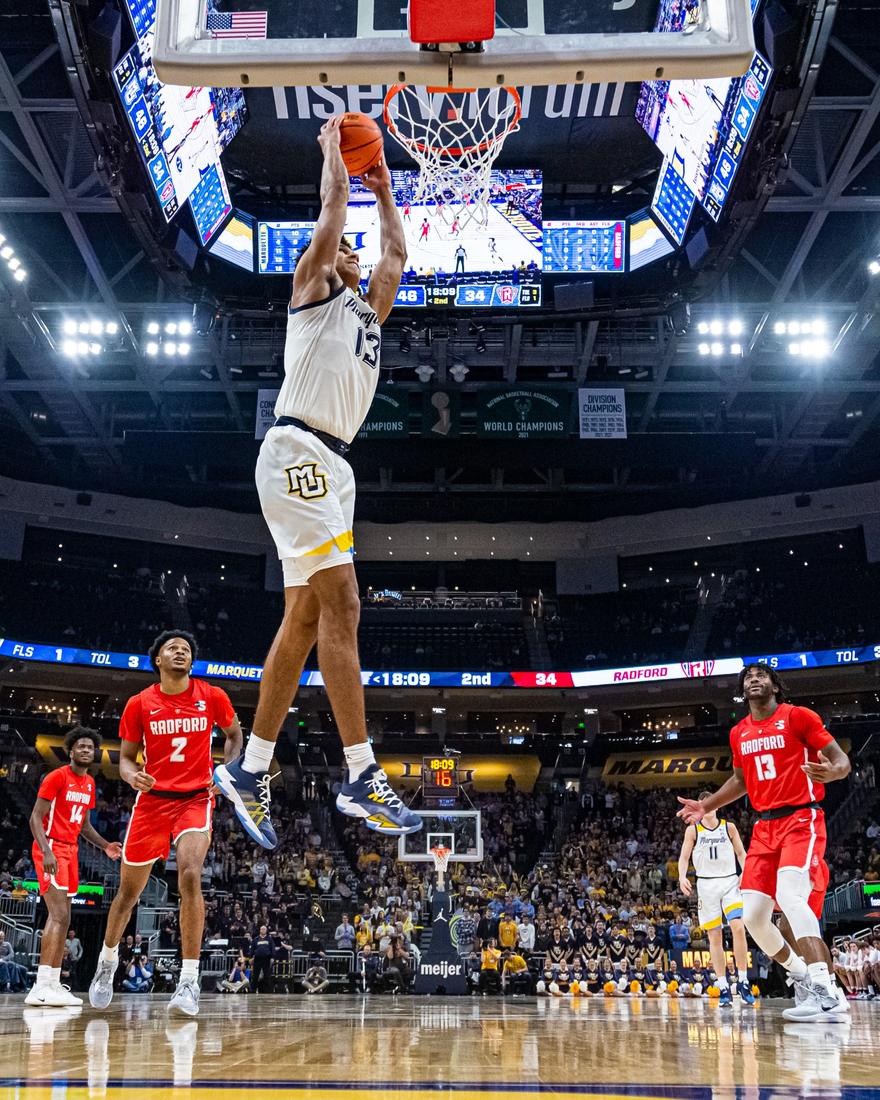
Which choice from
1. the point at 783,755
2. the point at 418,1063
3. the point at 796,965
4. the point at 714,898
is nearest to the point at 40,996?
the point at 796,965

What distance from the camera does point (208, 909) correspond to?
19.5 meters

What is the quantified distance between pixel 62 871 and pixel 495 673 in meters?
20.7

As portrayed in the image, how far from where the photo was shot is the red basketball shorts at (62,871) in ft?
25.2

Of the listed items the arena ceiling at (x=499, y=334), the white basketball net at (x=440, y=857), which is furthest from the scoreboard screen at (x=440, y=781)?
the arena ceiling at (x=499, y=334)

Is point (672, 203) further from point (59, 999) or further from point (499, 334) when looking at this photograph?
point (59, 999)

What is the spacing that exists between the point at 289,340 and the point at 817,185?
42.3 feet

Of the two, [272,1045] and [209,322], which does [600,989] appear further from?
[272,1045]

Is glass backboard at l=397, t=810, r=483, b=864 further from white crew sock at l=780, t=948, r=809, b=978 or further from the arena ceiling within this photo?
white crew sock at l=780, t=948, r=809, b=978

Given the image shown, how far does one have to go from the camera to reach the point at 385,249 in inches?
189

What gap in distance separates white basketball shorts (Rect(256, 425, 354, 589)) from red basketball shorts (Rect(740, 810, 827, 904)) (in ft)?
11.8

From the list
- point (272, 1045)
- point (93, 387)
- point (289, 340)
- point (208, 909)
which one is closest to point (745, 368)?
point (93, 387)

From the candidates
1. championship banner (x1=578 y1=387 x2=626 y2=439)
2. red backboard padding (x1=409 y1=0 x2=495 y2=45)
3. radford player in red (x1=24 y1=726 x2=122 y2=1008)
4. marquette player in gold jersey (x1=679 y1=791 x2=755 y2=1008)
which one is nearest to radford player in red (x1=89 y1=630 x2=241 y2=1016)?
radford player in red (x1=24 y1=726 x2=122 y2=1008)

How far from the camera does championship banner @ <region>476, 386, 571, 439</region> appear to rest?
17.9 m

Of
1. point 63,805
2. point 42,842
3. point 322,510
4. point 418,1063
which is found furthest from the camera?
point 63,805
